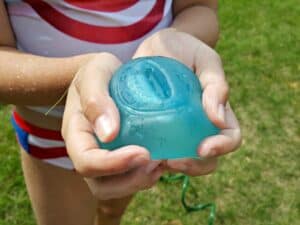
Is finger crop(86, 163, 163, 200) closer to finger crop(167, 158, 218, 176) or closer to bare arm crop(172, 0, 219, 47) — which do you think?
finger crop(167, 158, 218, 176)

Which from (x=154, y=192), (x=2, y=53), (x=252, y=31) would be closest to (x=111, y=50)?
(x=2, y=53)

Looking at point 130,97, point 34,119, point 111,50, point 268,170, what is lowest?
point 268,170

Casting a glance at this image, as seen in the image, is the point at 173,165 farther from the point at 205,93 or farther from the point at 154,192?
the point at 154,192

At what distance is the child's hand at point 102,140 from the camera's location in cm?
74

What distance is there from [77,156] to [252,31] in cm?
215

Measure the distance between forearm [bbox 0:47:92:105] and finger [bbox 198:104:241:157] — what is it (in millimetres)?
285

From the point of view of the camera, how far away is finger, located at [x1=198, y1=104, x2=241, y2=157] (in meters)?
0.78

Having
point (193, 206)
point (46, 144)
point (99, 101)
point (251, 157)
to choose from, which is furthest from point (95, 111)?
point (251, 157)

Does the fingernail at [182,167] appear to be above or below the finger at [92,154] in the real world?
below

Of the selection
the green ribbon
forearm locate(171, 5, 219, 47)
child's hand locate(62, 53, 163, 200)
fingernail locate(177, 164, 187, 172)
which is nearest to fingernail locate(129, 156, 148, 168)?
child's hand locate(62, 53, 163, 200)

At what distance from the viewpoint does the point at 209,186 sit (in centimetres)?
207

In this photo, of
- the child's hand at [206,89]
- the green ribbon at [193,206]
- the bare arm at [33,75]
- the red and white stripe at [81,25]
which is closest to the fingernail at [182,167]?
the child's hand at [206,89]

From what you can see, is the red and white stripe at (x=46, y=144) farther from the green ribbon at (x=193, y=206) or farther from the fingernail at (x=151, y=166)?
the green ribbon at (x=193, y=206)

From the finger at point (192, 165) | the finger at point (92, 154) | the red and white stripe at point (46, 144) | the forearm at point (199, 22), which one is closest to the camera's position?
the finger at point (92, 154)
